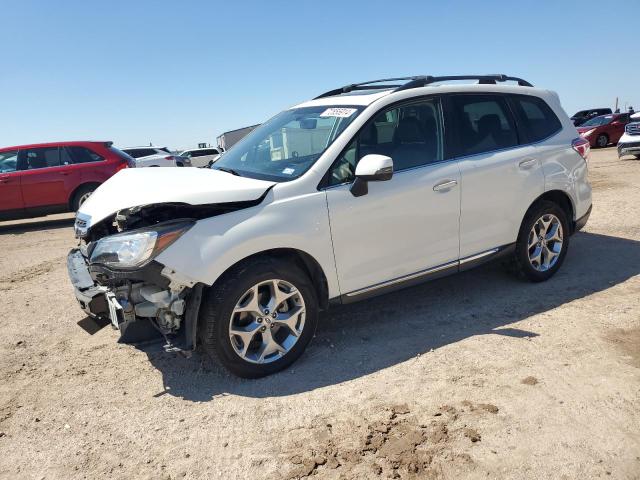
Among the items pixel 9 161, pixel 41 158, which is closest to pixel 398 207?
pixel 41 158

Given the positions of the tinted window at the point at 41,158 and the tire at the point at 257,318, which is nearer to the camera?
the tire at the point at 257,318

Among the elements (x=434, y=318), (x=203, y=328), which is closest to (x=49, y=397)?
(x=203, y=328)

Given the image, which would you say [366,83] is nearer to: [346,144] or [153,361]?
[346,144]

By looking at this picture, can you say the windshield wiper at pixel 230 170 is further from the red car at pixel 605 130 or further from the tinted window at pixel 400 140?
the red car at pixel 605 130

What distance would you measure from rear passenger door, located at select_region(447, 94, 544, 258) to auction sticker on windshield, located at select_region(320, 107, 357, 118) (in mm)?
911

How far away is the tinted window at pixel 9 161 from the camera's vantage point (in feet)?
36.2

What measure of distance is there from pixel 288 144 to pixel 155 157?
16.1 metres

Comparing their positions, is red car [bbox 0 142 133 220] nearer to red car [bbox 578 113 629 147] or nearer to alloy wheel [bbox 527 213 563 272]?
alloy wheel [bbox 527 213 563 272]

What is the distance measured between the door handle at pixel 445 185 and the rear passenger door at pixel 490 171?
0.41 feet

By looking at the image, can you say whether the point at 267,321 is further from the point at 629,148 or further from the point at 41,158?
the point at 629,148

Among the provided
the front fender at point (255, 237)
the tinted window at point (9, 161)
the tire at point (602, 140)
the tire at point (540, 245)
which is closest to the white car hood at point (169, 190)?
the front fender at point (255, 237)

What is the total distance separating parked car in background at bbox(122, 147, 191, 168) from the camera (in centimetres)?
1792

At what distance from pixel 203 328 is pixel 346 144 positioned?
1.66 meters

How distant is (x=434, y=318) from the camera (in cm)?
446
